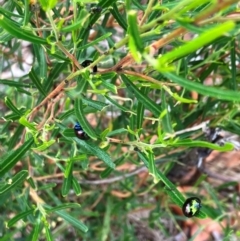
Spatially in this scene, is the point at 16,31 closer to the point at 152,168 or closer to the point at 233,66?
the point at 152,168

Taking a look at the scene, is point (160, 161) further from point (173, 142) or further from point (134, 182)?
point (173, 142)

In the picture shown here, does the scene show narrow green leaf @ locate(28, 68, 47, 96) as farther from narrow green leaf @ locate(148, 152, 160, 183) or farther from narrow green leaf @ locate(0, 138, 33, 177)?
narrow green leaf @ locate(148, 152, 160, 183)

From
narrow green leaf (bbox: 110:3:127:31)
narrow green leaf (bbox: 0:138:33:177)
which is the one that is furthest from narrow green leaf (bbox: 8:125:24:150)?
narrow green leaf (bbox: 110:3:127:31)

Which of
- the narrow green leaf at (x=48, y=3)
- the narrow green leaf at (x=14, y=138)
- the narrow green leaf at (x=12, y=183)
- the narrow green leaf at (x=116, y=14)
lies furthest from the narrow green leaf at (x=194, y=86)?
the narrow green leaf at (x=14, y=138)

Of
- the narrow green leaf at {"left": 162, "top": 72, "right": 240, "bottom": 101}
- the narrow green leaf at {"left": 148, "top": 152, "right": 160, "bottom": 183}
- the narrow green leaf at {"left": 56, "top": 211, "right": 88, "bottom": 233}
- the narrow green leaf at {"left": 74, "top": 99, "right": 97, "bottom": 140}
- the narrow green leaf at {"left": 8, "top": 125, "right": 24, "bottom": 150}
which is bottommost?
the narrow green leaf at {"left": 56, "top": 211, "right": 88, "bottom": 233}

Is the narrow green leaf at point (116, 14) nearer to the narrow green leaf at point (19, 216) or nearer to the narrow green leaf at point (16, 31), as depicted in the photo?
the narrow green leaf at point (16, 31)

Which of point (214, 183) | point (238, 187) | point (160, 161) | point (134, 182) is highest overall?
point (160, 161)

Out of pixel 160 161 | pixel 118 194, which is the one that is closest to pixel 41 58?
pixel 160 161
